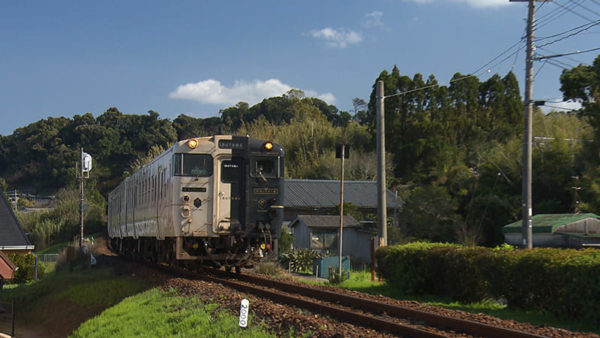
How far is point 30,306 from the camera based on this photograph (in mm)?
19906

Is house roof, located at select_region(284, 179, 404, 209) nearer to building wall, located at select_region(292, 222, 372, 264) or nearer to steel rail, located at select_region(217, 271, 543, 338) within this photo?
building wall, located at select_region(292, 222, 372, 264)

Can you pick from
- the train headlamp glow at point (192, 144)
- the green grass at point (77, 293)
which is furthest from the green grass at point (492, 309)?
the green grass at point (77, 293)

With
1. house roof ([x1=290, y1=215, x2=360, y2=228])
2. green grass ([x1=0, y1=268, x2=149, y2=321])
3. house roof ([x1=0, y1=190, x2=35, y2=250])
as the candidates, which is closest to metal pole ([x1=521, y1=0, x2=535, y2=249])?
green grass ([x1=0, y1=268, x2=149, y2=321])

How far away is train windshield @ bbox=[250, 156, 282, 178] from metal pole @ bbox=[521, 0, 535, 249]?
22.4ft

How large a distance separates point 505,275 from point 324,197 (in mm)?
36760

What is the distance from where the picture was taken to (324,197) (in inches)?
1896

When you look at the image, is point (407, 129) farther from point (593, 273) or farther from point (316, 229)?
point (593, 273)

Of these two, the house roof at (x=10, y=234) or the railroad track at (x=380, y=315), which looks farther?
the house roof at (x=10, y=234)

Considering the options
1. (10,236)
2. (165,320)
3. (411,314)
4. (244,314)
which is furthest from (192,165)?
(10,236)

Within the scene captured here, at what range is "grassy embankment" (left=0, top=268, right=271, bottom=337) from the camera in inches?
384

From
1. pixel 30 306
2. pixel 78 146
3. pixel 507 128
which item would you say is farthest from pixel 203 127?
pixel 30 306

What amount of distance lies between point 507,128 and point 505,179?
10429 millimetres

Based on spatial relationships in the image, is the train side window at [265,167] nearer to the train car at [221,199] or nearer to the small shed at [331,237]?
the train car at [221,199]

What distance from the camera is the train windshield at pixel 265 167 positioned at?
585 inches
